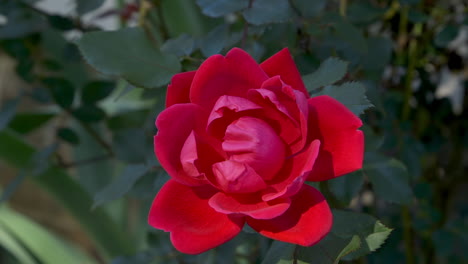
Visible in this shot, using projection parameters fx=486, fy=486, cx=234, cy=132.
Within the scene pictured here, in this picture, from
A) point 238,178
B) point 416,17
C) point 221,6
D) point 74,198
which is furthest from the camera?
point 74,198

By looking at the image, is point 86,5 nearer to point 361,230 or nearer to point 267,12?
point 267,12

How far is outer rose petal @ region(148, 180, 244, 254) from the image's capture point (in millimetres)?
236

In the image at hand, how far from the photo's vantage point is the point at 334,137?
24cm

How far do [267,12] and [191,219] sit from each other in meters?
0.15

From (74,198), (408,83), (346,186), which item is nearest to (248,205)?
(346,186)

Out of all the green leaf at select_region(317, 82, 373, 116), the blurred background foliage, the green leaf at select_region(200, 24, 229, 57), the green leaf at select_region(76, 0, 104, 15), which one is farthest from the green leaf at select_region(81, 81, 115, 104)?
the green leaf at select_region(317, 82, 373, 116)

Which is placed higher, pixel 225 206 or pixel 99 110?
pixel 225 206

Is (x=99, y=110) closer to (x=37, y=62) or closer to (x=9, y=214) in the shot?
(x=37, y=62)

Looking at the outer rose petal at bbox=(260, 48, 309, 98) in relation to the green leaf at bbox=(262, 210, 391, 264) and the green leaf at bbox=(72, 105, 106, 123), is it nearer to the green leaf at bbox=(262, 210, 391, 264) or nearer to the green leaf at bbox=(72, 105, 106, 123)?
the green leaf at bbox=(262, 210, 391, 264)

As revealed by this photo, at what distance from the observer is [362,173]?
1.19ft

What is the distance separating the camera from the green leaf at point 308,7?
38 cm

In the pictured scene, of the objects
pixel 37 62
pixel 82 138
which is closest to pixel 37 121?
pixel 37 62

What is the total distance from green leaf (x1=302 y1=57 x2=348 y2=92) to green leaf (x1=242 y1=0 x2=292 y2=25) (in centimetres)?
4

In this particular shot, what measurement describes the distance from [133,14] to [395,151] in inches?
14.3
